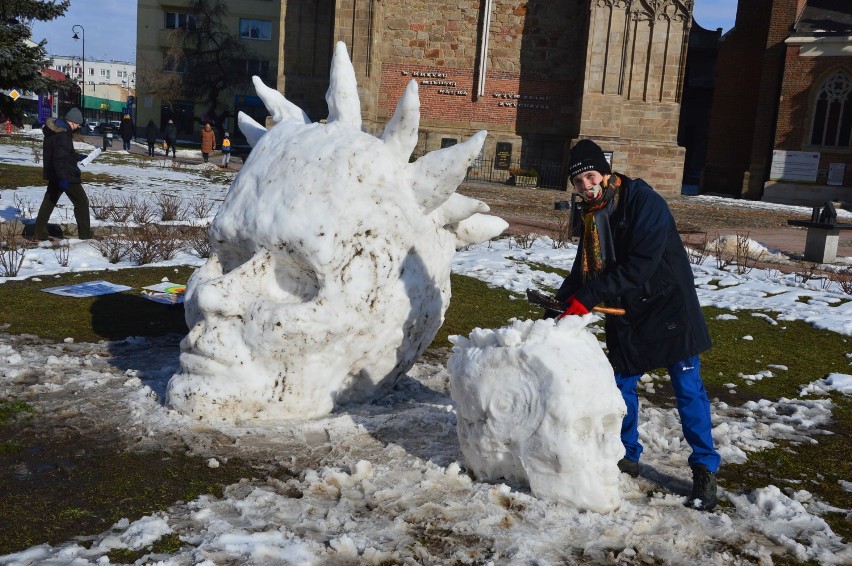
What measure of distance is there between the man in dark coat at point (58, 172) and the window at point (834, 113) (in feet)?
93.5

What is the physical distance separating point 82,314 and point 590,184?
4817 millimetres

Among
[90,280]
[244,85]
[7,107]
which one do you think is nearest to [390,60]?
[7,107]

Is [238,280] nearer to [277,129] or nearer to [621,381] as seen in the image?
[277,129]

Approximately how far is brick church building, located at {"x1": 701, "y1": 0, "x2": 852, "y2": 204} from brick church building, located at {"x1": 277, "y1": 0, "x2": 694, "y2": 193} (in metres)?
5.96

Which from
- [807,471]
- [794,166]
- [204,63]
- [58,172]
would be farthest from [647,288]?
[204,63]

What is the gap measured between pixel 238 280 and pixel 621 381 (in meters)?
2.24

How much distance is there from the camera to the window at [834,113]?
29.9m

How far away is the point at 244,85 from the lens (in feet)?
153

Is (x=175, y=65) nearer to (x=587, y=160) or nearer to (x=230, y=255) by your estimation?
(x=230, y=255)

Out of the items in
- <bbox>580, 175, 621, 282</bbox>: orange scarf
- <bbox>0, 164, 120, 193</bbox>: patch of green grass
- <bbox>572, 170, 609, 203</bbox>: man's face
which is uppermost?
<bbox>572, 170, 609, 203</bbox>: man's face

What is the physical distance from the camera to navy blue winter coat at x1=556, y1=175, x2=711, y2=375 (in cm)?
395

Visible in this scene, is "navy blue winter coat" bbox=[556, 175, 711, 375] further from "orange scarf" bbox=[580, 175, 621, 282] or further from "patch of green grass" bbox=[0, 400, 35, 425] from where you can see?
"patch of green grass" bbox=[0, 400, 35, 425]

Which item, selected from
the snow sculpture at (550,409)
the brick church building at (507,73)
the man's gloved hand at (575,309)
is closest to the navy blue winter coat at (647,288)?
the man's gloved hand at (575,309)

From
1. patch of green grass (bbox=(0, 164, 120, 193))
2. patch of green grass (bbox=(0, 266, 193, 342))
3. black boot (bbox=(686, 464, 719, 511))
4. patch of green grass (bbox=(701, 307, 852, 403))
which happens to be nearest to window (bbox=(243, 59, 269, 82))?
patch of green grass (bbox=(0, 164, 120, 193))
